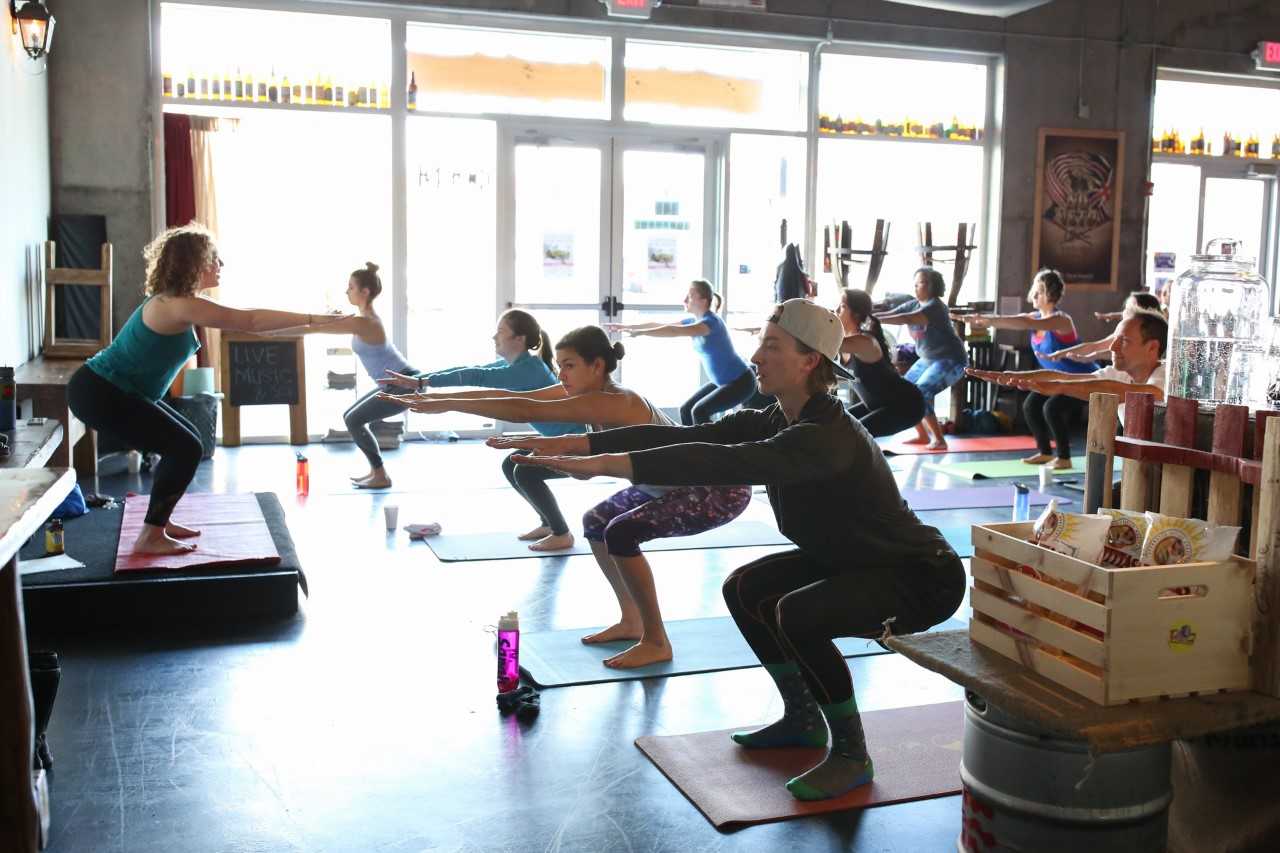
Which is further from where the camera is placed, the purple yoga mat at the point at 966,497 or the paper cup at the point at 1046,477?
the paper cup at the point at 1046,477

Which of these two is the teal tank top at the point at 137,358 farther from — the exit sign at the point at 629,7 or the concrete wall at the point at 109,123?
the exit sign at the point at 629,7

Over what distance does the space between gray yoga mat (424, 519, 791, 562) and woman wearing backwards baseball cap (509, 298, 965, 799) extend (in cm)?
265

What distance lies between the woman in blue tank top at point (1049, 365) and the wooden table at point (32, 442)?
571 centimetres

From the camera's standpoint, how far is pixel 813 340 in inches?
123

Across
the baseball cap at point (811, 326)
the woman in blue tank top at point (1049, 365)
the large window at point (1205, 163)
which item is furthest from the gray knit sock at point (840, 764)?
the large window at point (1205, 163)

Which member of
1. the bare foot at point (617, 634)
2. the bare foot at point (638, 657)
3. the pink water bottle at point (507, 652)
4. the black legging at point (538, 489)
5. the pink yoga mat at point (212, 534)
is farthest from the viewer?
the black legging at point (538, 489)

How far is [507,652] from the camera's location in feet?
12.7

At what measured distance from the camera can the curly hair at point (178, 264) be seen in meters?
4.95

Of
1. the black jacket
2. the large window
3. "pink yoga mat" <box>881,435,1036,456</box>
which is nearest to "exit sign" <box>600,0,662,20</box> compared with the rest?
"pink yoga mat" <box>881,435,1036,456</box>

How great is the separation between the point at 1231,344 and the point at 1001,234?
8.30m

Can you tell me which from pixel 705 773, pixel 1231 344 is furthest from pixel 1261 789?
pixel 705 773

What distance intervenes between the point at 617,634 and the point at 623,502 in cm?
49

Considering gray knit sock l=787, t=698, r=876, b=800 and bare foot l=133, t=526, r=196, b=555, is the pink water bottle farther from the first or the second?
bare foot l=133, t=526, r=196, b=555

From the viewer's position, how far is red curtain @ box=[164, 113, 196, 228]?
29.3 ft
